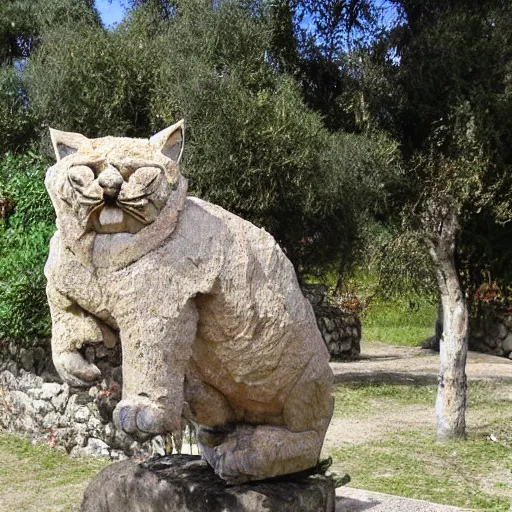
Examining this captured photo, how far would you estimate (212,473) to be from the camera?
4.22 metres

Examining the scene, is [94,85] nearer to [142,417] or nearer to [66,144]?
[66,144]

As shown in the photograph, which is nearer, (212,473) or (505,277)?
(212,473)

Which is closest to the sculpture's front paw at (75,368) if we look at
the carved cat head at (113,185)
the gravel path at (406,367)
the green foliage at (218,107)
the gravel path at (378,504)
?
the carved cat head at (113,185)

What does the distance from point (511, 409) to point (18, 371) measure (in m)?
6.05

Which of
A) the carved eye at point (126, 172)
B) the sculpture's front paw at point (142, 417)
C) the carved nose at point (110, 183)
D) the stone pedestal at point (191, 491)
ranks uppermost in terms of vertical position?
the carved eye at point (126, 172)

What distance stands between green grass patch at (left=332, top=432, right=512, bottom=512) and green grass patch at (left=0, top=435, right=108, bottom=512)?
2334 millimetres

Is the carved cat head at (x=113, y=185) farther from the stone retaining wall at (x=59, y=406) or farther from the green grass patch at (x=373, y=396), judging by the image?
the green grass patch at (x=373, y=396)

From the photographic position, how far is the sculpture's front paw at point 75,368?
355cm

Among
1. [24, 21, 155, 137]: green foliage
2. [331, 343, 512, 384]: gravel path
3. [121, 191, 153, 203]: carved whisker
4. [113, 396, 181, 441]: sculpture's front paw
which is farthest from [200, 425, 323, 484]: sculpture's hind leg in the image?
[331, 343, 512, 384]: gravel path

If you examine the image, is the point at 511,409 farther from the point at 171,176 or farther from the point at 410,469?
the point at 171,176

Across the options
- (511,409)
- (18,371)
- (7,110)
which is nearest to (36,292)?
(18,371)

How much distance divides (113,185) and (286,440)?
60.2 inches

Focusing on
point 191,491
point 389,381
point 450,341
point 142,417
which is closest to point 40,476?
point 191,491

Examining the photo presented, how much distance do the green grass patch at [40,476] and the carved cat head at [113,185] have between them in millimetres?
3685
